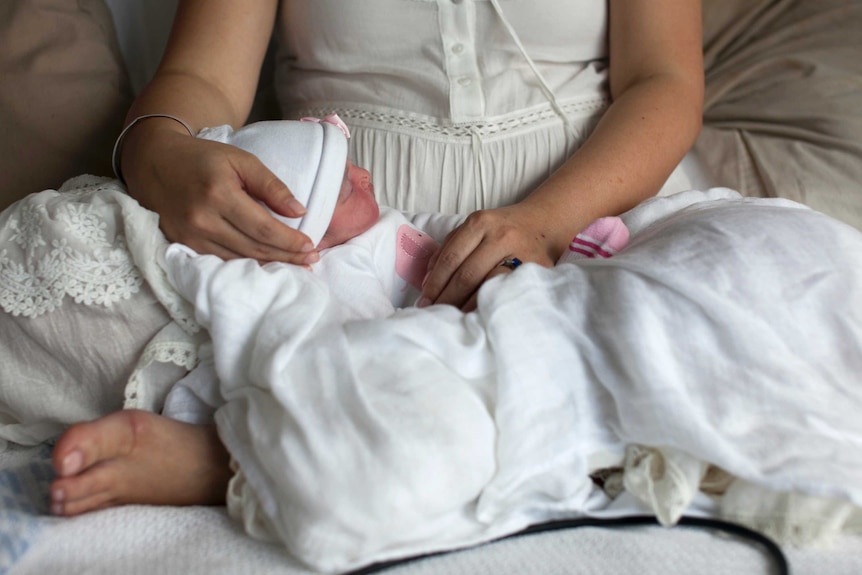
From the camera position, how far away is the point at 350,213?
892mm

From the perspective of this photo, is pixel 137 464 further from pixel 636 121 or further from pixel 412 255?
pixel 636 121

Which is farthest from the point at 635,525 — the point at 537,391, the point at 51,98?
the point at 51,98

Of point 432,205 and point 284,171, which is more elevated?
point 284,171

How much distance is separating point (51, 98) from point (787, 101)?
110cm

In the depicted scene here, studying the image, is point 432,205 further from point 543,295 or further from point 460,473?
point 460,473

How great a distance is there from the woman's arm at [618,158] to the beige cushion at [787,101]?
0.12m

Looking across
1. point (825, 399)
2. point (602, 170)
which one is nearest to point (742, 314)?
point (825, 399)

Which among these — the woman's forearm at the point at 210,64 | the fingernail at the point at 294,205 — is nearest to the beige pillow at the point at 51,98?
the woman's forearm at the point at 210,64

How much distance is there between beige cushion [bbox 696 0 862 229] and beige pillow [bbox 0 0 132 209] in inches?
37.1

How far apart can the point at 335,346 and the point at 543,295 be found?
19 centimetres

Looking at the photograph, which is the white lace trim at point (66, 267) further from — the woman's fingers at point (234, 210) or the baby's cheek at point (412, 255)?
the baby's cheek at point (412, 255)

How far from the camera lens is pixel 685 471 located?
1.96ft

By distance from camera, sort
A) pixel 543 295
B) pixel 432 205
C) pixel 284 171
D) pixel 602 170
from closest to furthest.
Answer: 1. pixel 543 295
2. pixel 284 171
3. pixel 602 170
4. pixel 432 205

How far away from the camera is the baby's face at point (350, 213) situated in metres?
0.89
